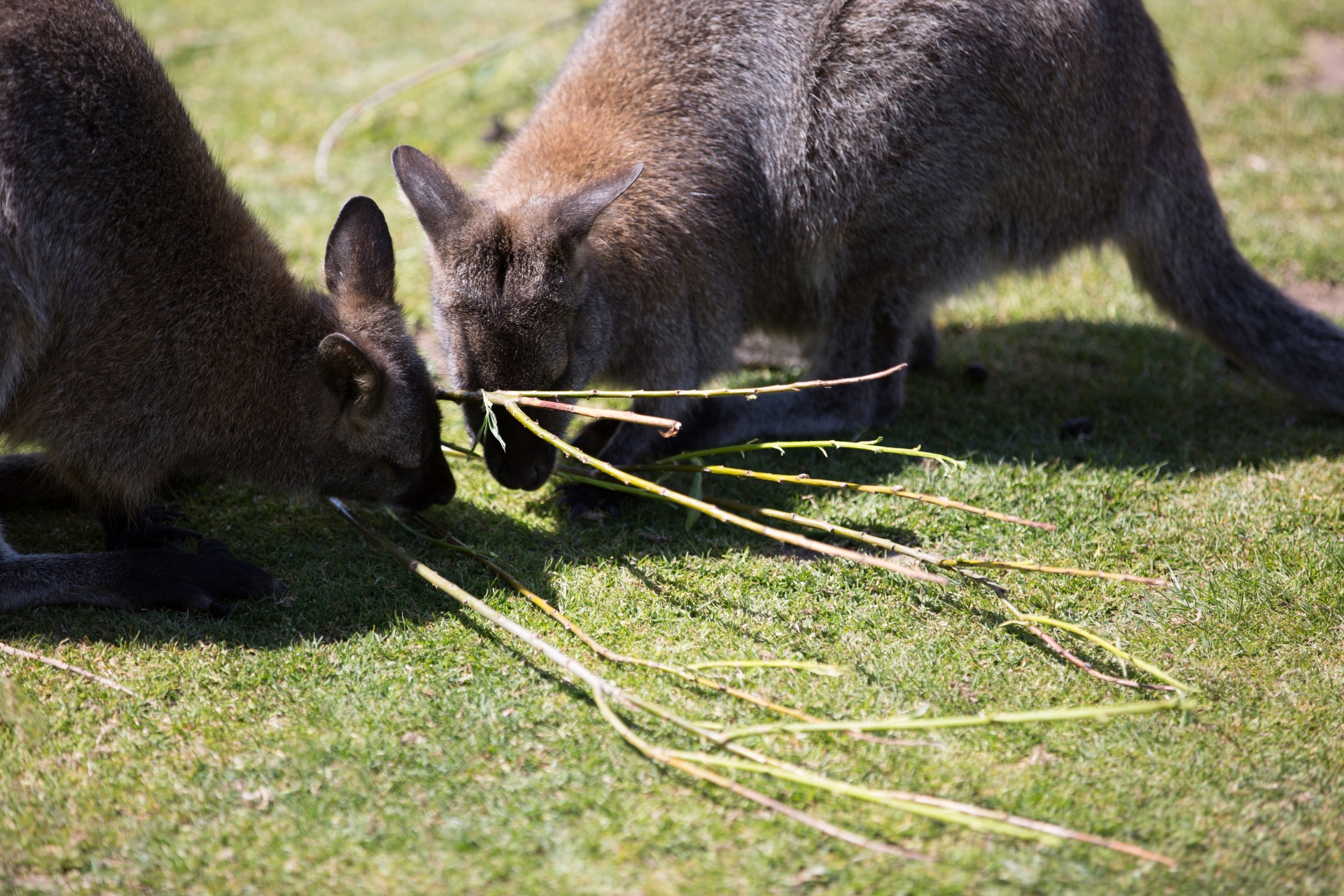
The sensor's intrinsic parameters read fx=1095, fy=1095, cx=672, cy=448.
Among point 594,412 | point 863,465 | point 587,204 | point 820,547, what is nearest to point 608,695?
point 820,547

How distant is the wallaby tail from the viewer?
4660 millimetres

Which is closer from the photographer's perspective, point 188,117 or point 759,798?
point 759,798

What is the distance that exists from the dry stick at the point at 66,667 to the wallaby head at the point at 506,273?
1399 millimetres

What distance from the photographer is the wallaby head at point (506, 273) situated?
3.82 metres

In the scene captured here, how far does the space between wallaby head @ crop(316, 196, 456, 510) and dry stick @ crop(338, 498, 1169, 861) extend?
577mm

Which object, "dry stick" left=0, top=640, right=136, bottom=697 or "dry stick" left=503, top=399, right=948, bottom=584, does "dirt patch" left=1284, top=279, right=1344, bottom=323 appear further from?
"dry stick" left=0, top=640, right=136, bottom=697

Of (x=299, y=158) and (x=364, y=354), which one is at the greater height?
(x=299, y=158)

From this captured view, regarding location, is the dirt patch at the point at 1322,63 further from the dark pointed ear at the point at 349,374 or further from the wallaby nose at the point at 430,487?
the dark pointed ear at the point at 349,374

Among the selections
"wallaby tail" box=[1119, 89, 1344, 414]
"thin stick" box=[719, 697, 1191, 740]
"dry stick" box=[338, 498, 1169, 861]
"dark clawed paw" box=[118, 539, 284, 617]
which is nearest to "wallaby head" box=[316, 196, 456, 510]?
"dark clawed paw" box=[118, 539, 284, 617]

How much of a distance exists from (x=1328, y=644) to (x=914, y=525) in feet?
4.42

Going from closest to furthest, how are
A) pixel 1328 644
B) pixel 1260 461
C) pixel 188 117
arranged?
1. pixel 1328 644
2. pixel 188 117
3. pixel 1260 461

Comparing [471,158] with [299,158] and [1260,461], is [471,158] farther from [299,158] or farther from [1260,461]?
[1260,461]

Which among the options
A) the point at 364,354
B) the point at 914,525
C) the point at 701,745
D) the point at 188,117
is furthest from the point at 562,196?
the point at 701,745

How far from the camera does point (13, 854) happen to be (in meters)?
2.59
